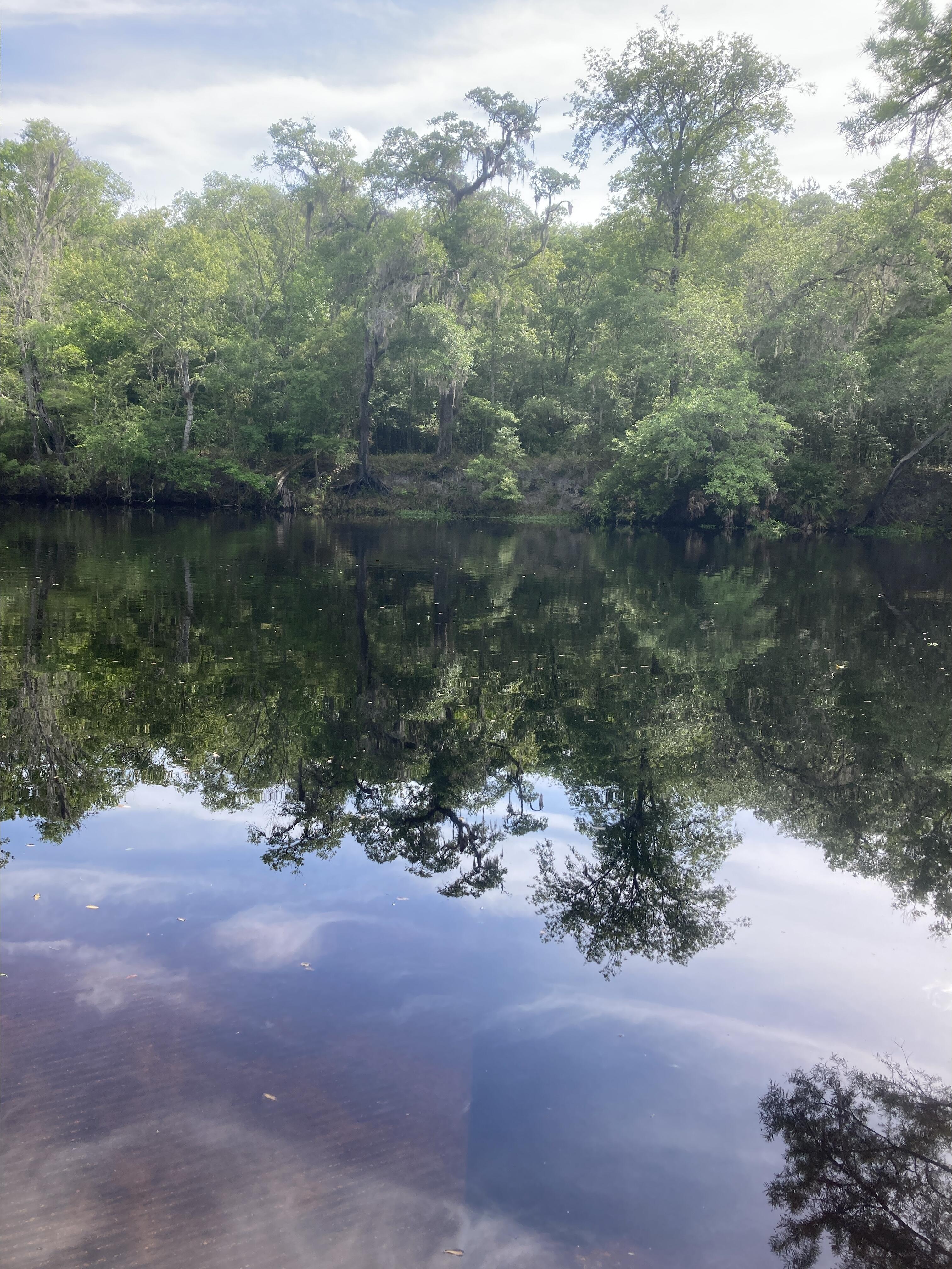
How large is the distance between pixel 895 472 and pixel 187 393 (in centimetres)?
3091

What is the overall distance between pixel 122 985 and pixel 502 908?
2057 mm

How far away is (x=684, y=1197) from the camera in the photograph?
9.43 feet

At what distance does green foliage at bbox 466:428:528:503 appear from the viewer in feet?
125

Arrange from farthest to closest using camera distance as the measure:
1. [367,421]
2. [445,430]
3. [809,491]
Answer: [445,430] → [367,421] → [809,491]

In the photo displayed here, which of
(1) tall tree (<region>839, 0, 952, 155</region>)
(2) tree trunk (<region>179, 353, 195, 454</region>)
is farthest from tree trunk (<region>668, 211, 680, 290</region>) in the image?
(2) tree trunk (<region>179, 353, 195, 454</region>)

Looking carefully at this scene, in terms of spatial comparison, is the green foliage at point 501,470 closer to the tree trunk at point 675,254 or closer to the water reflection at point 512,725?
the tree trunk at point 675,254

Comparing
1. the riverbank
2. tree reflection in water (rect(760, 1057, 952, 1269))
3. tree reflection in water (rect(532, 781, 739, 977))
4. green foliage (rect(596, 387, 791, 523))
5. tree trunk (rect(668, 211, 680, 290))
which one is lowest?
tree reflection in water (rect(760, 1057, 952, 1269))

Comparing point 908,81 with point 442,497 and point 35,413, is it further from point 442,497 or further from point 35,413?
point 35,413

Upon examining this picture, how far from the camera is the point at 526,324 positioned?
41094 millimetres

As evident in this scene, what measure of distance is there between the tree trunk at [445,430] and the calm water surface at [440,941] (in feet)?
105

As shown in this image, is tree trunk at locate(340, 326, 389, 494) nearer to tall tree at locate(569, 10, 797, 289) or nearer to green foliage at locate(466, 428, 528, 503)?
green foliage at locate(466, 428, 528, 503)

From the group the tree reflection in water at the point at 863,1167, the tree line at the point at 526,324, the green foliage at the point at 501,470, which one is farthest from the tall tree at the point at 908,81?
the tree reflection in water at the point at 863,1167

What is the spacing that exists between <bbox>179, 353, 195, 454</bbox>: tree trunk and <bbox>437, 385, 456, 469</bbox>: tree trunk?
11.9 meters

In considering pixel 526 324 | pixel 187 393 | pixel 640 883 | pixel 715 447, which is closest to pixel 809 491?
pixel 715 447
